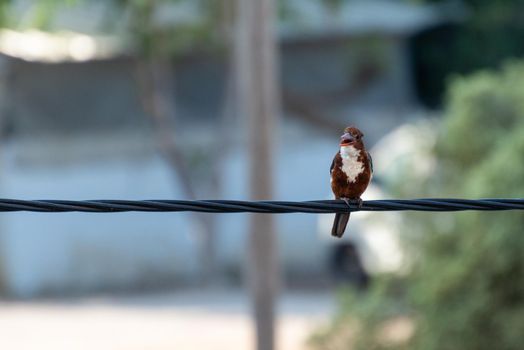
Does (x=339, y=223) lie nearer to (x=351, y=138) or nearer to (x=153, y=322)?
(x=351, y=138)

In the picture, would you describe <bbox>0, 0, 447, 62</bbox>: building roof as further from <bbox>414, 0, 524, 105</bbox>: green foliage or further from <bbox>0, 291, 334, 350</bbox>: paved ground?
<bbox>0, 291, 334, 350</bbox>: paved ground

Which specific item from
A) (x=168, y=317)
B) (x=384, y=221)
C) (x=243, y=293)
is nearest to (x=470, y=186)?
(x=384, y=221)

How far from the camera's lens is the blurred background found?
28.6 ft

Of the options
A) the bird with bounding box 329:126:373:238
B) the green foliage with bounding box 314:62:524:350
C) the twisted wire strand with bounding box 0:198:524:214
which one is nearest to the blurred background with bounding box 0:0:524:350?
the green foliage with bounding box 314:62:524:350

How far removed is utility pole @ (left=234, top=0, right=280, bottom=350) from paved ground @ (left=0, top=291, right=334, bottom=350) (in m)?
1.40

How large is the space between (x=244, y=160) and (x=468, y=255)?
28.2ft

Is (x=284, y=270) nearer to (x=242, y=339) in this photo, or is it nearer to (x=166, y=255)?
(x=166, y=255)

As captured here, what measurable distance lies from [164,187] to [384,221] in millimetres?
7425

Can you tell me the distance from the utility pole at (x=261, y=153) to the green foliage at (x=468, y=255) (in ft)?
2.61

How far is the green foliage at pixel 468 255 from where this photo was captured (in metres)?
8.12

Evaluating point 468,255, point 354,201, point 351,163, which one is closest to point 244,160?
point 468,255

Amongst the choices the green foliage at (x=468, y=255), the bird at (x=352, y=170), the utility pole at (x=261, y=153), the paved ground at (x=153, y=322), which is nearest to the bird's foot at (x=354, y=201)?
the bird at (x=352, y=170)

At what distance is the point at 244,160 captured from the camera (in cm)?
1670

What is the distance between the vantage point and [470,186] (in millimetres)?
8570
